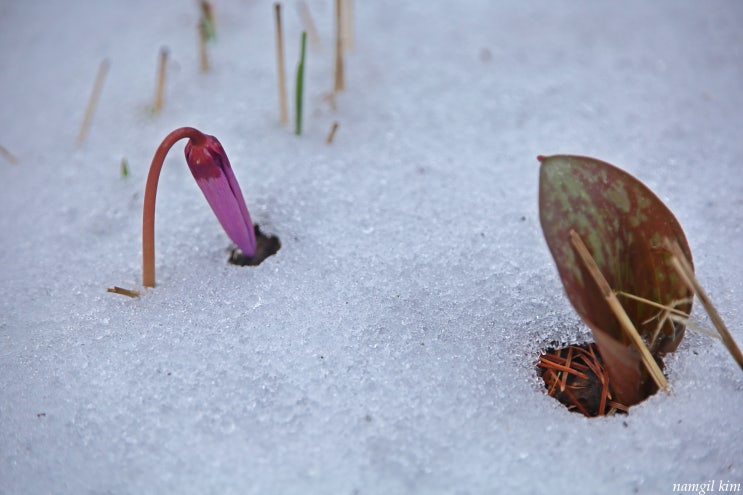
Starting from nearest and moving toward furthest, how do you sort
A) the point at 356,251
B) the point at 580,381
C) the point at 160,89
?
the point at 580,381
the point at 356,251
the point at 160,89

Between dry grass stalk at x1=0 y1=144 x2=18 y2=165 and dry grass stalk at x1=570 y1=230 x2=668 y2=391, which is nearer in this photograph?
dry grass stalk at x1=570 y1=230 x2=668 y2=391

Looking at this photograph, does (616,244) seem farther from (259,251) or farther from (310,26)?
(310,26)

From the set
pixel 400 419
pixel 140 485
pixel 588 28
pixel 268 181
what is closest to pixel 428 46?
pixel 588 28

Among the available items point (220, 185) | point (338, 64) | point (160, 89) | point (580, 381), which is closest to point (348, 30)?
point (338, 64)

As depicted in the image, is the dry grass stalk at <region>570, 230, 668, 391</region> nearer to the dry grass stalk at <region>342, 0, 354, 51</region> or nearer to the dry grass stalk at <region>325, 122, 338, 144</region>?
the dry grass stalk at <region>325, 122, 338, 144</region>

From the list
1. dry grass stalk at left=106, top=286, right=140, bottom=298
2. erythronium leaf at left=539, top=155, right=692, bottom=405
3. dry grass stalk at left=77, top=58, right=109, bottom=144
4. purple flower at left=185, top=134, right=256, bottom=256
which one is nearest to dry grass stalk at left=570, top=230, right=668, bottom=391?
erythronium leaf at left=539, top=155, right=692, bottom=405

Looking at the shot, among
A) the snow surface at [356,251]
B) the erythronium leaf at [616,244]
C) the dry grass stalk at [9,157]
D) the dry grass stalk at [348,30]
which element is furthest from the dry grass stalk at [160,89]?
the erythronium leaf at [616,244]

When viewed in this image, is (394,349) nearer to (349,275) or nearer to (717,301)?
(349,275)
